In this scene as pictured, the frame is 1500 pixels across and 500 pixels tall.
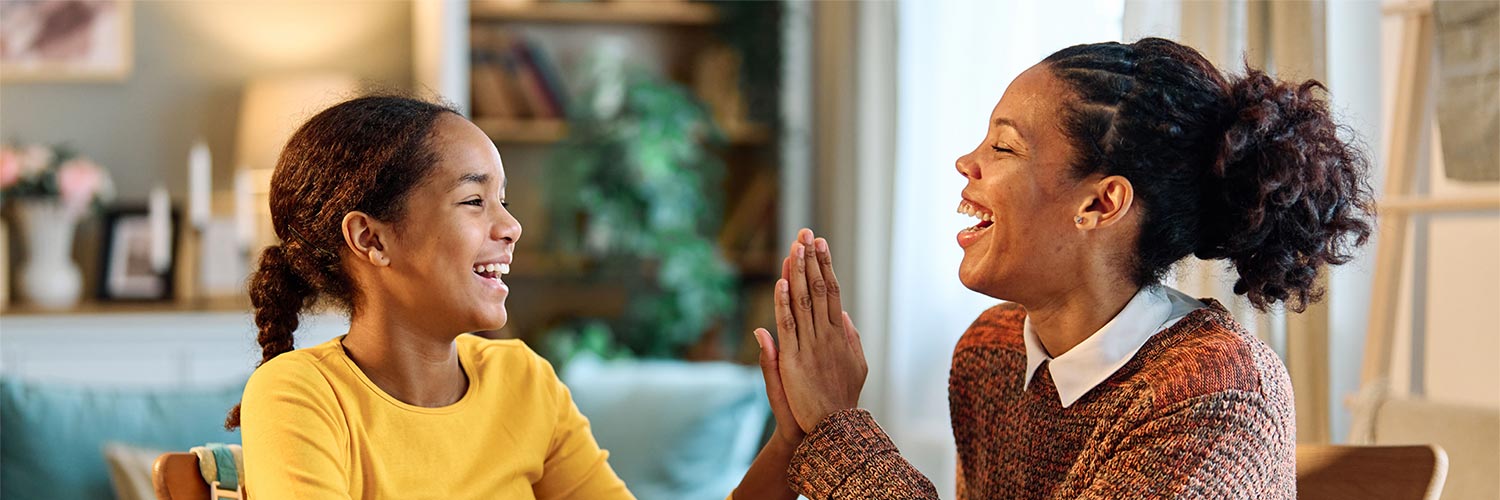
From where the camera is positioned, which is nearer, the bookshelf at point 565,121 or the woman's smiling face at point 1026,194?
the woman's smiling face at point 1026,194

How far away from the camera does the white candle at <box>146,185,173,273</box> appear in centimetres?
400

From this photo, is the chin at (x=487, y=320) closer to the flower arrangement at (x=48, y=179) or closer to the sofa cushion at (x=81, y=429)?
the sofa cushion at (x=81, y=429)

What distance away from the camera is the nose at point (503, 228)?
1363mm

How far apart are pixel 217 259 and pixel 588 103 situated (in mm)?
1238

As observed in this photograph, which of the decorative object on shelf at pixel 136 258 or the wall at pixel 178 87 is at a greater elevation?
the wall at pixel 178 87

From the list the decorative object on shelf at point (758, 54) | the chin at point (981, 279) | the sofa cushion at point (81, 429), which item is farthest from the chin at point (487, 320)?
the decorative object on shelf at point (758, 54)

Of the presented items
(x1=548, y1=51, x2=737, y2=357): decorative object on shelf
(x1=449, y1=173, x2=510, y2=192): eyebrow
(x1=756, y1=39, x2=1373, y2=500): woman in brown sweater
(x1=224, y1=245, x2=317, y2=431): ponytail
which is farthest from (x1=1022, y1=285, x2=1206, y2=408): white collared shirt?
(x1=548, y1=51, x2=737, y2=357): decorative object on shelf

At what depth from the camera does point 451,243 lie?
134cm

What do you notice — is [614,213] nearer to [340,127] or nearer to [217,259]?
[217,259]

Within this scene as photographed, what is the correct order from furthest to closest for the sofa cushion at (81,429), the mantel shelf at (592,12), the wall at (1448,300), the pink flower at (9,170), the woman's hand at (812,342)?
the mantel shelf at (592,12) → the pink flower at (9,170) → the sofa cushion at (81,429) → the wall at (1448,300) → the woman's hand at (812,342)

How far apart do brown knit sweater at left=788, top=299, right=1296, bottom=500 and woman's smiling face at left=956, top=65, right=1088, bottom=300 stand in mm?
138

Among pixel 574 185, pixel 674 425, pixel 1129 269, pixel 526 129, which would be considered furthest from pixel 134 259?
pixel 1129 269

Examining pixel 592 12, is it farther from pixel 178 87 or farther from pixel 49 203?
pixel 49 203

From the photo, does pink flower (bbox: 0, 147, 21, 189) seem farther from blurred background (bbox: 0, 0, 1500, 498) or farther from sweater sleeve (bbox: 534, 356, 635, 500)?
sweater sleeve (bbox: 534, 356, 635, 500)
